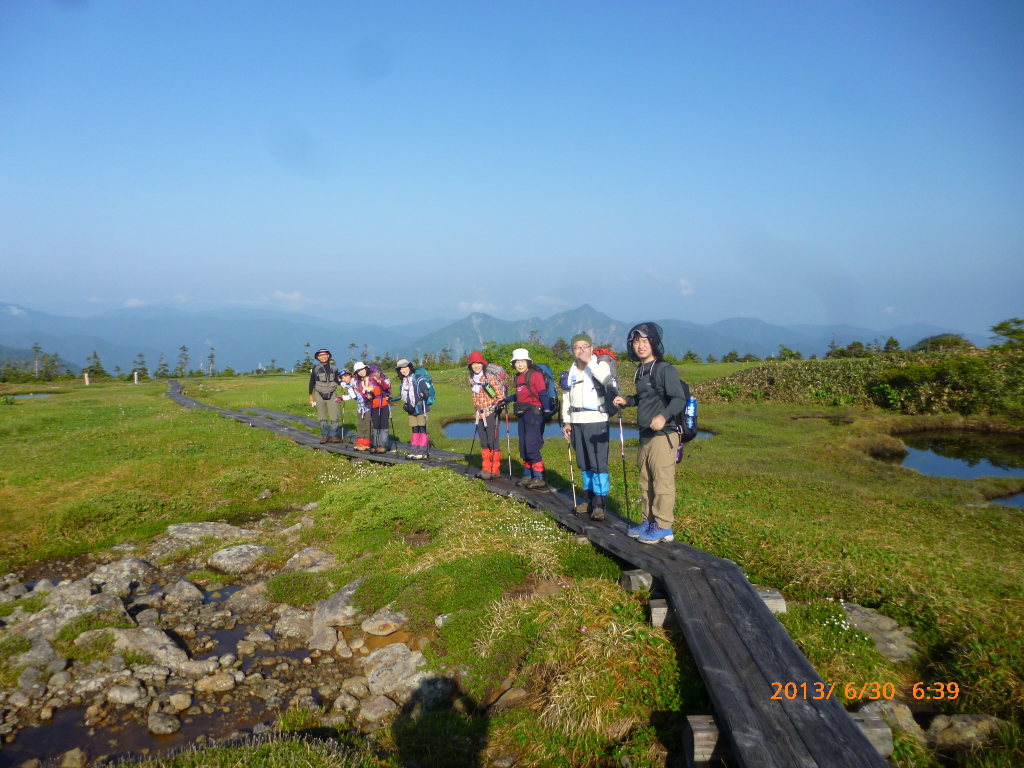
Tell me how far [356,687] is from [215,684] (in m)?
1.75

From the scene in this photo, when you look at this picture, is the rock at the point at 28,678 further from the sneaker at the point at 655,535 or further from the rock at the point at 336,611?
the sneaker at the point at 655,535

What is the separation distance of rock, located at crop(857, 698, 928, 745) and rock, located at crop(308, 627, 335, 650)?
6199 millimetres

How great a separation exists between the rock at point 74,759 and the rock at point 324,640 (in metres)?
2.58

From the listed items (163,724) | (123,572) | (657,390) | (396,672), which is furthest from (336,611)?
(657,390)

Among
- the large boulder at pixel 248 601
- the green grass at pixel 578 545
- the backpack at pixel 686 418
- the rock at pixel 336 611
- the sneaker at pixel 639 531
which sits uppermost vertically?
the backpack at pixel 686 418

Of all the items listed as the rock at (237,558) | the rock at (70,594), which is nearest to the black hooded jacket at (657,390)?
the rock at (237,558)

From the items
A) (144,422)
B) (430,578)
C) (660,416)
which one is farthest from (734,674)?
(144,422)

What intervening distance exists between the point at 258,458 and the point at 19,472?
582 cm

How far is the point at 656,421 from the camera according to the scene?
6.89 meters

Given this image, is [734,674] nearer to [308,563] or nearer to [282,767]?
[282,767]

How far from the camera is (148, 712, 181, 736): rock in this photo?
19.1 ft

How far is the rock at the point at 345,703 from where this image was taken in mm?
6156

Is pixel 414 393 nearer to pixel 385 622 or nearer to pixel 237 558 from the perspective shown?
pixel 237 558
